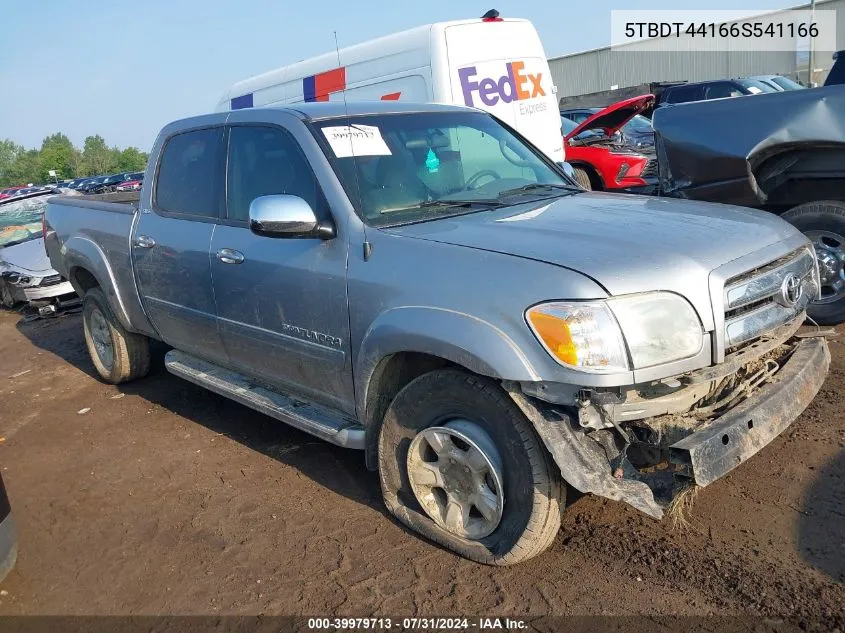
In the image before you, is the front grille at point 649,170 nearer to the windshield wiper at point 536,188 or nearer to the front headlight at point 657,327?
the windshield wiper at point 536,188

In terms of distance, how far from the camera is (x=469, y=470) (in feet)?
10.3

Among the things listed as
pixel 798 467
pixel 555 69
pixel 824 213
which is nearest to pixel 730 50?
pixel 555 69

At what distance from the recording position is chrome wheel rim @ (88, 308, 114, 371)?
603 cm

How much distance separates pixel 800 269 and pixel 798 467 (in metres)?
1.02

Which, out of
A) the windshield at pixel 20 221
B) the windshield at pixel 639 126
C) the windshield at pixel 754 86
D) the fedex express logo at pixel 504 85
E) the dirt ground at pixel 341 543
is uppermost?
the fedex express logo at pixel 504 85

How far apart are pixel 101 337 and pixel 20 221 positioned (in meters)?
5.95

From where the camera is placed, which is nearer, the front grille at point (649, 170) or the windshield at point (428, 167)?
the windshield at point (428, 167)

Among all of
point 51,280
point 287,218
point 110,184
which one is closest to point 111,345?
point 287,218

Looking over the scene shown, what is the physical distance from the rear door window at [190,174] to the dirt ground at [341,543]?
1.51m

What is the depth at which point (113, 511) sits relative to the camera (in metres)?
4.07

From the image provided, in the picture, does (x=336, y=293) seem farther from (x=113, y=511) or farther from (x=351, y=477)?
(x=113, y=511)

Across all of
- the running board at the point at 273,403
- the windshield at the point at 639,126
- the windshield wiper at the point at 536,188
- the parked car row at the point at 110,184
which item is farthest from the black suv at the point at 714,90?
the parked car row at the point at 110,184

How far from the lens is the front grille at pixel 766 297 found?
2916 millimetres

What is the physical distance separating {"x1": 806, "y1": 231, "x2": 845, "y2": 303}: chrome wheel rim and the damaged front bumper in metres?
2.71
